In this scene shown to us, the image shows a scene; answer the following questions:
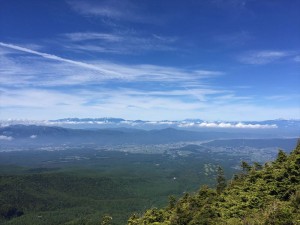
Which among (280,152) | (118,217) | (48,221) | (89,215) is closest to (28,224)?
(48,221)

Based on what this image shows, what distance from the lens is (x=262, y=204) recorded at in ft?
168

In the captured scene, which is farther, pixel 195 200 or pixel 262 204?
pixel 195 200

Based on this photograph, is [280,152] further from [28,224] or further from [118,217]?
[28,224]

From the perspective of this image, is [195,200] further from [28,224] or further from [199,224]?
[28,224]

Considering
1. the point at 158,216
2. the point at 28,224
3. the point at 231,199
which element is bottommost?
the point at 28,224

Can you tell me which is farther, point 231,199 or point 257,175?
point 257,175

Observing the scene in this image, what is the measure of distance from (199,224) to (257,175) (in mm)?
23476

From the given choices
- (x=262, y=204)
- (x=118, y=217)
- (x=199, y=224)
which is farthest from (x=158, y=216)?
(x=118, y=217)

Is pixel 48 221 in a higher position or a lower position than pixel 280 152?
lower

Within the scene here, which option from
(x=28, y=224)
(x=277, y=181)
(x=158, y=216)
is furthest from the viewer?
(x=28, y=224)

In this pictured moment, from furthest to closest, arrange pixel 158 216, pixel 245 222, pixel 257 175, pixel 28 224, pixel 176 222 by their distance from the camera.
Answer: pixel 28 224
pixel 257 175
pixel 158 216
pixel 176 222
pixel 245 222

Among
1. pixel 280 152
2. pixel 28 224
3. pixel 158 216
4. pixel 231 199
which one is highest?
pixel 280 152

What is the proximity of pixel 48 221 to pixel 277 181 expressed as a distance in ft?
538

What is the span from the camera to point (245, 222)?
3900 cm
